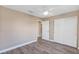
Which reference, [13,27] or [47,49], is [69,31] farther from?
[13,27]

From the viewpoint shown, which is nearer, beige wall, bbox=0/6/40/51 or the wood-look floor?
the wood-look floor

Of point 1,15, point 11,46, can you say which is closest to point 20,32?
Result: point 11,46

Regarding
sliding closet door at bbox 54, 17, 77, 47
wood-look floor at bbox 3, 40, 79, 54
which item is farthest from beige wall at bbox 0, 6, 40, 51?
sliding closet door at bbox 54, 17, 77, 47

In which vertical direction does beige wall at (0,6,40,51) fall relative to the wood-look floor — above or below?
above

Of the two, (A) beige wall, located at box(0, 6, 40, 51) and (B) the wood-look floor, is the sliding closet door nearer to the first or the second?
(B) the wood-look floor

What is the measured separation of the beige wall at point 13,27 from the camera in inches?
100

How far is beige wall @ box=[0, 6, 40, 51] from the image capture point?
254cm

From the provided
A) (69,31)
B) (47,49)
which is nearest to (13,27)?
(47,49)

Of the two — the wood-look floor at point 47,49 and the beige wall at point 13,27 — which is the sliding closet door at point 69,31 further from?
the beige wall at point 13,27

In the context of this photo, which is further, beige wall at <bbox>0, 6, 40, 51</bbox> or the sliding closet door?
beige wall at <bbox>0, 6, 40, 51</bbox>

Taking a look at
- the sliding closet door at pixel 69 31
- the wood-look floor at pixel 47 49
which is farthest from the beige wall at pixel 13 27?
the sliding closet door at pixel 69 31

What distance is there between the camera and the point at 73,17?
2.29m

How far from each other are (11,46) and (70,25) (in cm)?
233
